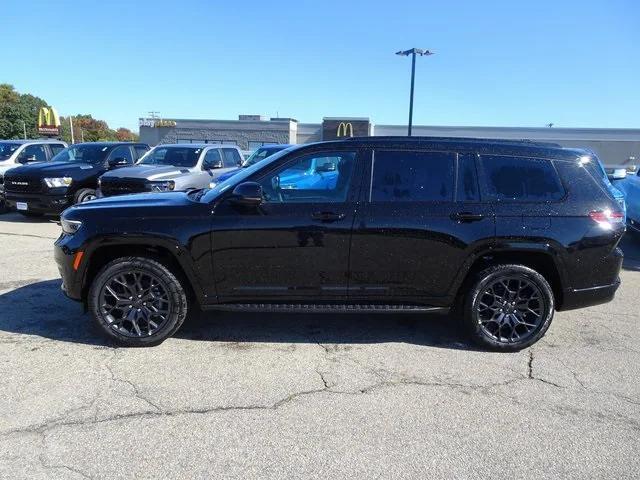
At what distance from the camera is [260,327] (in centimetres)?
486

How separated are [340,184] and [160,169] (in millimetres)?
7085

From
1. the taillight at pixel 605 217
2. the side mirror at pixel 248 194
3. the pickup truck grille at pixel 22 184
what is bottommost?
the pickup truck grille at pixel 22 184

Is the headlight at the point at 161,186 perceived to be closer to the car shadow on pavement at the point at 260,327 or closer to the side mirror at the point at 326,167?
the car shadow on pavement at the point at 260,327

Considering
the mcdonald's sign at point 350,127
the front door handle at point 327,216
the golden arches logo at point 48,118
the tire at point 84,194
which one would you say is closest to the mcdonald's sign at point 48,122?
the golden arches logo at point 48,118

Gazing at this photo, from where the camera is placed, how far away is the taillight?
4348mm

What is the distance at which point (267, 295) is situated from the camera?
433cm

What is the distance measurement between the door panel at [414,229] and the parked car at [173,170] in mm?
6504

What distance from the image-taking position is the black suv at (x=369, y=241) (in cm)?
421

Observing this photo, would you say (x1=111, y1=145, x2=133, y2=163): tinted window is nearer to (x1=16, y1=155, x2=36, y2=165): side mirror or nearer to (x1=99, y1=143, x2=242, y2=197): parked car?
(x1=99, y1=143, x2=242, y2=197): parked car

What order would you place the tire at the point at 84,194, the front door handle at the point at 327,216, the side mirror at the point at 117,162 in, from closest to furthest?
the front door handle at the point at 327,216 → the tire at the point at 84,194 → the side mirror at the point at 117,162

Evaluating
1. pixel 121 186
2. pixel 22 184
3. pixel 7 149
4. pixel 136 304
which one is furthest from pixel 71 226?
pixel 7 149

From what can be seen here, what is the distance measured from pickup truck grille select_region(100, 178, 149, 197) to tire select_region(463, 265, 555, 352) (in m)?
7.27

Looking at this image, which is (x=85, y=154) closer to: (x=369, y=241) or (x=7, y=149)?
(x=7, y=149)

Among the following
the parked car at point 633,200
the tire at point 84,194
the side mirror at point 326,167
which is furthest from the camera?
the tire at point 84,194
